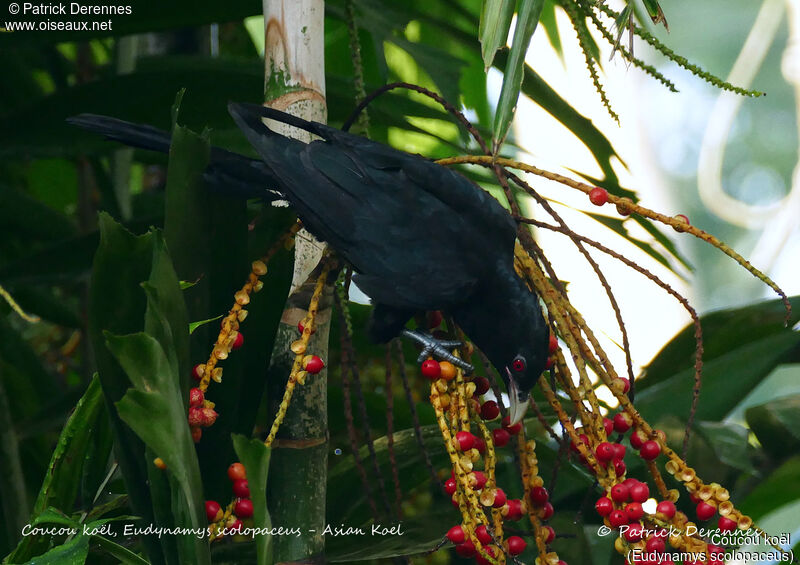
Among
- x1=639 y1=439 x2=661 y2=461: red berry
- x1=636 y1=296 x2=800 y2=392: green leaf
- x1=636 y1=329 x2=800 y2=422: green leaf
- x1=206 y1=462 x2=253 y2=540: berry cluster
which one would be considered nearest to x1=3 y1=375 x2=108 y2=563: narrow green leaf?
x1=206 y1=462 x2=253 y2=540: berry cluster

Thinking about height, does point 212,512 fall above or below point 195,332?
below

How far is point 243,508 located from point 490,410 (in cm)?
23

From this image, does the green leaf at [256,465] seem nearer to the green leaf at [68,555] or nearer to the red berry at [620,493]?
the green leaf at [68,555]

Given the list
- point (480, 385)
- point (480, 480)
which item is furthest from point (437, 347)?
point (480, 480)

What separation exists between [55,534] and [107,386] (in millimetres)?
158

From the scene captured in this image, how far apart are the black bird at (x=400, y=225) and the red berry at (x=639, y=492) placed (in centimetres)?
13

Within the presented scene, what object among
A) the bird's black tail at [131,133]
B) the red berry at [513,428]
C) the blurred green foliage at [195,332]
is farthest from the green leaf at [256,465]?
the bird's black tail at [131,133]

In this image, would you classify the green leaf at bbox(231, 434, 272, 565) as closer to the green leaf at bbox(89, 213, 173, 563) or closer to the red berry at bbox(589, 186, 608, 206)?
the green leaf at bbox(89, 213, 173, 563)

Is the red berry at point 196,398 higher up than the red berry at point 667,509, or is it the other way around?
the red berry at point 196,398

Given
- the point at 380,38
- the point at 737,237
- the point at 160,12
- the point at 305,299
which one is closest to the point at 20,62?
the point at 160,12

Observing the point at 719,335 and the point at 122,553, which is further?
the point at 719,335

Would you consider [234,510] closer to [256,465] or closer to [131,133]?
[256,465]

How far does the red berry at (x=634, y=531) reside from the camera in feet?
1.85

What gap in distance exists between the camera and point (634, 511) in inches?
22.2
